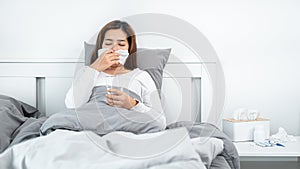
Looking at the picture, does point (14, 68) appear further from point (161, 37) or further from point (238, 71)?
point (238, 71)

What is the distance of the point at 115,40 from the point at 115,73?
0.54ft

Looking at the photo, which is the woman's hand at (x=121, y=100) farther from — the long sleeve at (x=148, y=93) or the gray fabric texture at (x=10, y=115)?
the gray fabric texture at (x=10, y=115)

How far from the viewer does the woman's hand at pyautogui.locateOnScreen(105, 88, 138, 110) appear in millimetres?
1901

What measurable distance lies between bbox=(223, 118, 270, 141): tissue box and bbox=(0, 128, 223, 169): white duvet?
2.87ft

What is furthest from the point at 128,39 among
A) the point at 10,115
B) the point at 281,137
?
the point at 281,137

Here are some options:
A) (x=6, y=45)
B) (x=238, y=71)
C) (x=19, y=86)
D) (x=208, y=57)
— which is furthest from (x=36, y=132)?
(x=238, y=71)

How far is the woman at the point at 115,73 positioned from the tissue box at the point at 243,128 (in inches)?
15.1

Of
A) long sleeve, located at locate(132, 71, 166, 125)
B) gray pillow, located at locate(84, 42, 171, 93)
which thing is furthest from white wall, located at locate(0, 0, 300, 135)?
long sleeve, located at locate(132, 71, 166, 125)

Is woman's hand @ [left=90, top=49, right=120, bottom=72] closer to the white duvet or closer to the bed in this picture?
the bed

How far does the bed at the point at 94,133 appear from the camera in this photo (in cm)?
115

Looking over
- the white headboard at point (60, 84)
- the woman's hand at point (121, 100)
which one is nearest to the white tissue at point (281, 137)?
the white headboard at point (60, 84)

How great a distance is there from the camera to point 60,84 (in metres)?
2.39

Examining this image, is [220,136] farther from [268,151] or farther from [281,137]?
[281,137]

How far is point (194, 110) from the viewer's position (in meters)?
2.33
